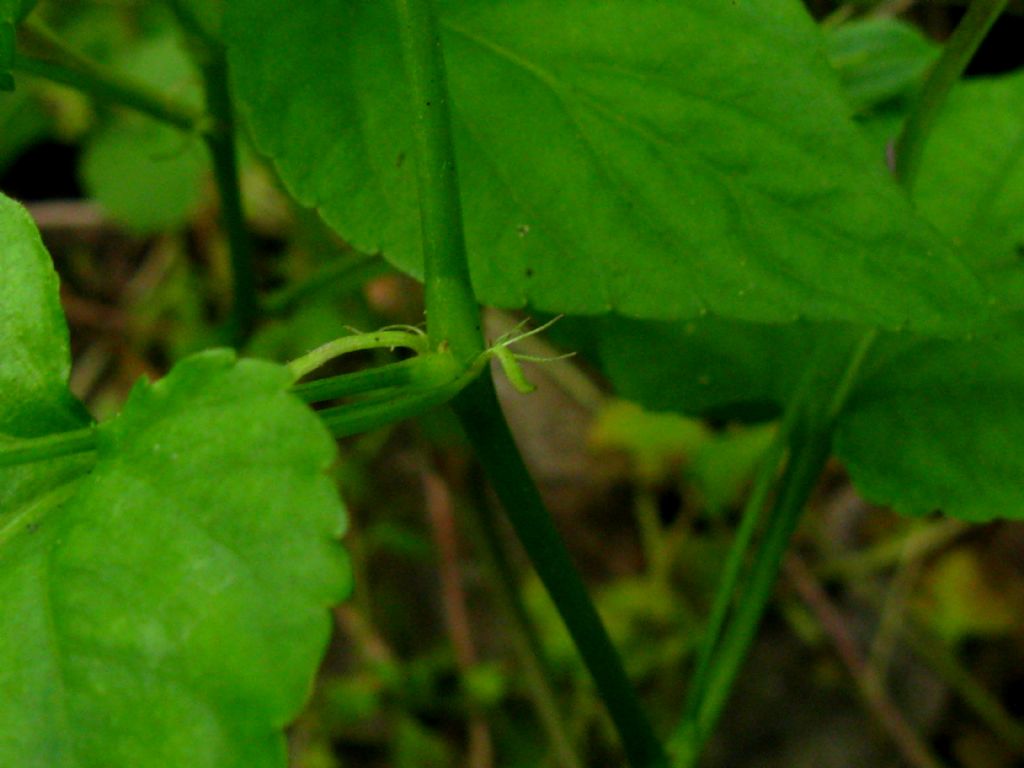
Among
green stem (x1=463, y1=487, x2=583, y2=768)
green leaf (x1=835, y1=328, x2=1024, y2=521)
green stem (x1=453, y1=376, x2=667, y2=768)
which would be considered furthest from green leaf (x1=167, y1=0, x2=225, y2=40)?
green stem (x1=463, y1=487, x2=583, y2=768)

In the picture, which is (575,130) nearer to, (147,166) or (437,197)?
(437,197)

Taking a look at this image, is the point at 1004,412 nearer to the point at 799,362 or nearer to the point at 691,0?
the point at 799,362

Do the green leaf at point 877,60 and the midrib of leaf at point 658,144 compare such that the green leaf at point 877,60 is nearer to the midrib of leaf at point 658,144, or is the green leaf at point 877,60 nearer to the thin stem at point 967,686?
the midrib of leaf at point 658,144

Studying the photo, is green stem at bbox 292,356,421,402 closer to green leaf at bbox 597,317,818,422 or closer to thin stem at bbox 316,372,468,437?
thin stem at bbox 316,372,468,437

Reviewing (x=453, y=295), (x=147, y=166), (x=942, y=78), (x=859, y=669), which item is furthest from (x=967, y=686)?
(x=147, y=166)

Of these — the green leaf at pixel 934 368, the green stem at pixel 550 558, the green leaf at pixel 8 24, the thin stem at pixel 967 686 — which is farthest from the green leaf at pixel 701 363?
the thin stem at pixel 967 686

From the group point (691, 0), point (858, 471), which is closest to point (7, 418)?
point (691, 0)
